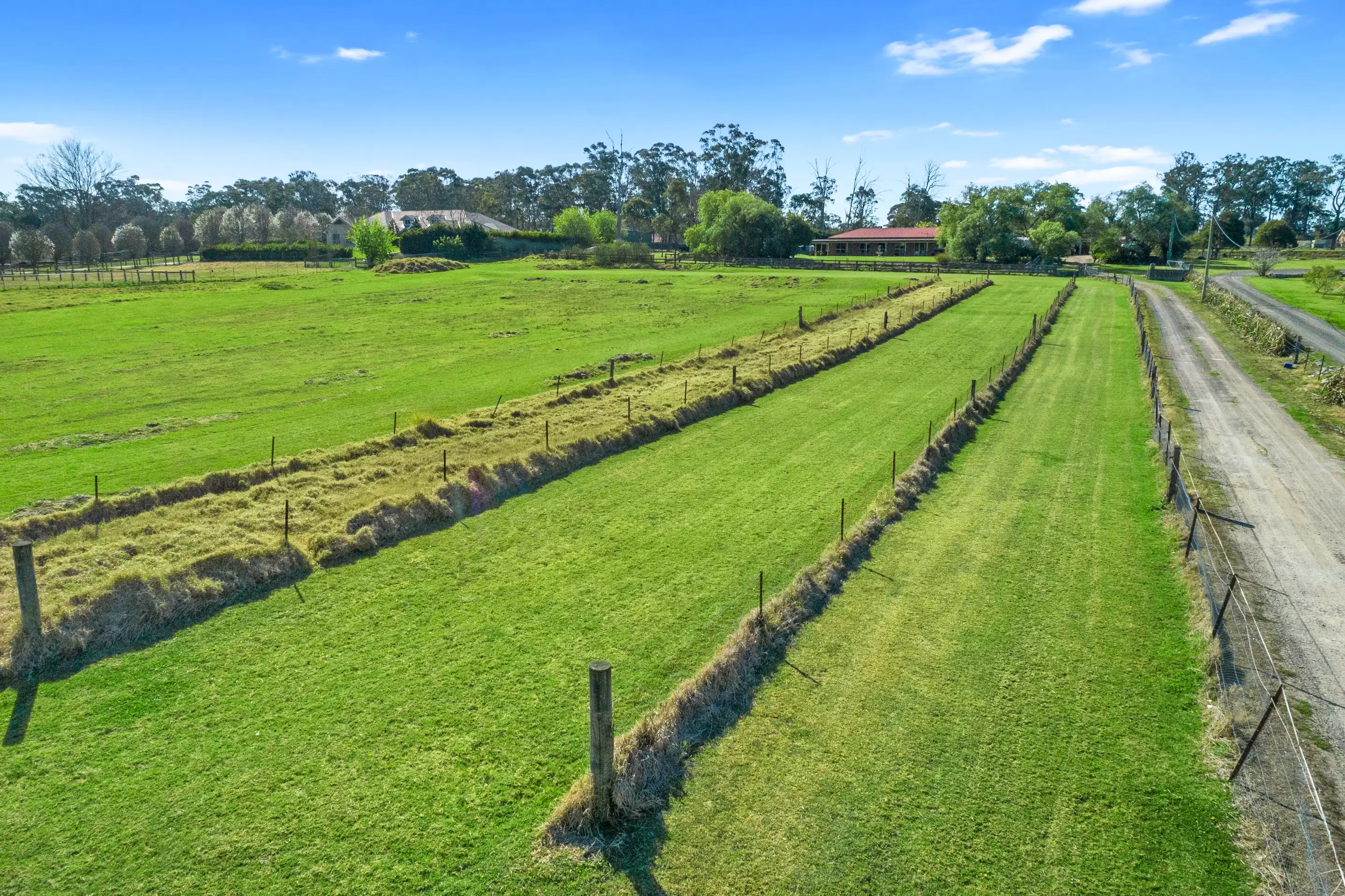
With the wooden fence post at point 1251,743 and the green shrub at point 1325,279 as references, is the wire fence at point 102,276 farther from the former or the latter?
the green shrub at point 1325,279

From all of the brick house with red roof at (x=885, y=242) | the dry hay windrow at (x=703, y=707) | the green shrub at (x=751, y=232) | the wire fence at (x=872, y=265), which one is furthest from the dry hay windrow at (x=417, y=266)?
the dry hay windrow at (x=703, y=707)

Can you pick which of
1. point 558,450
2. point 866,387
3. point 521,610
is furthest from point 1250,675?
point 866,387

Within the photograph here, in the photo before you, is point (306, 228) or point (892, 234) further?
point (306, 228)

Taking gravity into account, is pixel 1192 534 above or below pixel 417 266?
below

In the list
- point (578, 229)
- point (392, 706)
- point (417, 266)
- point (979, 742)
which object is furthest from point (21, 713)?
point (578, 229)

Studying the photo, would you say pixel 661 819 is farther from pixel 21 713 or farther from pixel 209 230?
pixel 209 230

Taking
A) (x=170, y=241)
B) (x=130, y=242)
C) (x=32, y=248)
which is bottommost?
(x=32, y=248)

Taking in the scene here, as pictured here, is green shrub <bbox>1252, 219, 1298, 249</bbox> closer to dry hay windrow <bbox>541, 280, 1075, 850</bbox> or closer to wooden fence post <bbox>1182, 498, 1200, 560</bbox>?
wooden fence post <bbox>1182, 498, 1200, 560</bbox>
